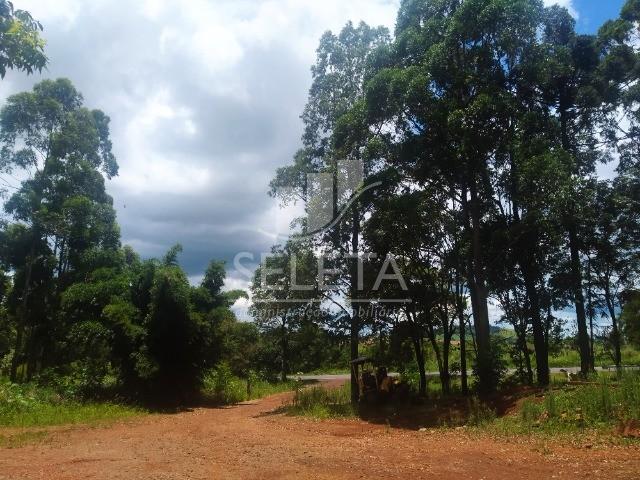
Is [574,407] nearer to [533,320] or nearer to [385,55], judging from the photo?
[533,320]

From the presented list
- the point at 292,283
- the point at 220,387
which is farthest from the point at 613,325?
the point at 220,387

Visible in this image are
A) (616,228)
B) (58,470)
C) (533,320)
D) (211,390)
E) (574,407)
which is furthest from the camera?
(211,390)

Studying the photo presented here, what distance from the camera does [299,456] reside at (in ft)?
25.6

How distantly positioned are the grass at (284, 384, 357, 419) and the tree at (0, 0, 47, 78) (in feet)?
40.1

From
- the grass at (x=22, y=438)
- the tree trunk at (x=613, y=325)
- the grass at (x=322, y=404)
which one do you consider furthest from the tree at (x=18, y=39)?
the tree trunk at (x=613, y=325)

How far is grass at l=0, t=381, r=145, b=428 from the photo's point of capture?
1202cm

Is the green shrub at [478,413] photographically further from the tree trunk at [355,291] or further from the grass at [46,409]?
the grass at [46,409]

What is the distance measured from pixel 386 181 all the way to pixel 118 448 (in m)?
9.76

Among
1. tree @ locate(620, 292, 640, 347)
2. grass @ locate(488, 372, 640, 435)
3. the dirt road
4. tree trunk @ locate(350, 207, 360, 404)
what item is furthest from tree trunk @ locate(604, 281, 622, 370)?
the dirt road

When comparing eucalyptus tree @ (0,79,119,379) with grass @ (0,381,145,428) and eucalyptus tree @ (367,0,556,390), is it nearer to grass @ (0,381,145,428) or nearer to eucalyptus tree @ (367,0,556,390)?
grass @ (0,381,145,428)

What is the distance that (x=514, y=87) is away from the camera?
15.2 meters

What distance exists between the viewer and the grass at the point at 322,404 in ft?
46.7

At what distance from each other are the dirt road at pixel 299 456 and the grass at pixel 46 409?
1.49 m

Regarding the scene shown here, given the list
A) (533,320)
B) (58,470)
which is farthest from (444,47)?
(58,470)
